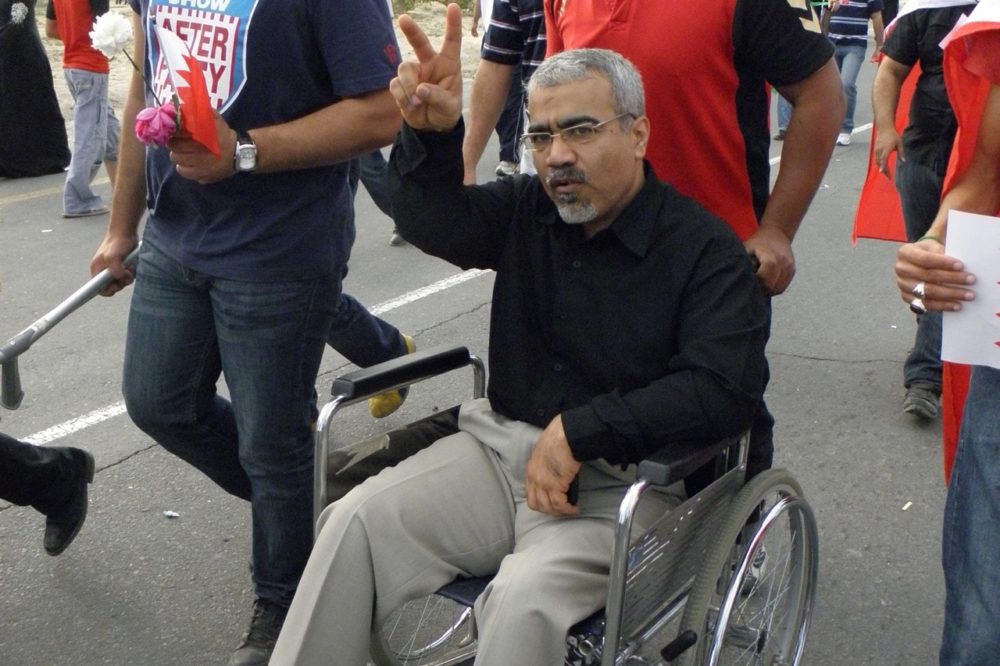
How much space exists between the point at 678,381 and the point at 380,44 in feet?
3.05

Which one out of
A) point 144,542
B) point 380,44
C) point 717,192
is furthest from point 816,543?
point 144,542

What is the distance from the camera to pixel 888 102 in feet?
14.3

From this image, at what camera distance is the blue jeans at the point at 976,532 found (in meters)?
2.19

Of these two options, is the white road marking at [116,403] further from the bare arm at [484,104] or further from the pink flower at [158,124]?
the pink flower at [158,124]

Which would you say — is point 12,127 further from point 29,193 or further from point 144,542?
point 144,542

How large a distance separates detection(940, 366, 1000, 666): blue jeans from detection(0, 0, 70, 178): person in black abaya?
295 inches

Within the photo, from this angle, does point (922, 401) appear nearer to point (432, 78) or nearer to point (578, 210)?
point (578, 210)

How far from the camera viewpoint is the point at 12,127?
843cm

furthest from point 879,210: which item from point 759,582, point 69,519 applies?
point 69,519

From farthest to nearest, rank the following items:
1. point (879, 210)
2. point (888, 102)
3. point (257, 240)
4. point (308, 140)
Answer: point (879, 210), point (888, 102), point (257, 240), point (308, 140)

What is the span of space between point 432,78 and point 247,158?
18.5 inches

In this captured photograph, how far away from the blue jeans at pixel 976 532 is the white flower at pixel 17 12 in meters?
7.72

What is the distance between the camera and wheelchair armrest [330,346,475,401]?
2562mm

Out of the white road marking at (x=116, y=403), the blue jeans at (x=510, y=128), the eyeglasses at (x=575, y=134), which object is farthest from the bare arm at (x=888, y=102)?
the blue jeans at (x=510, y=128)
